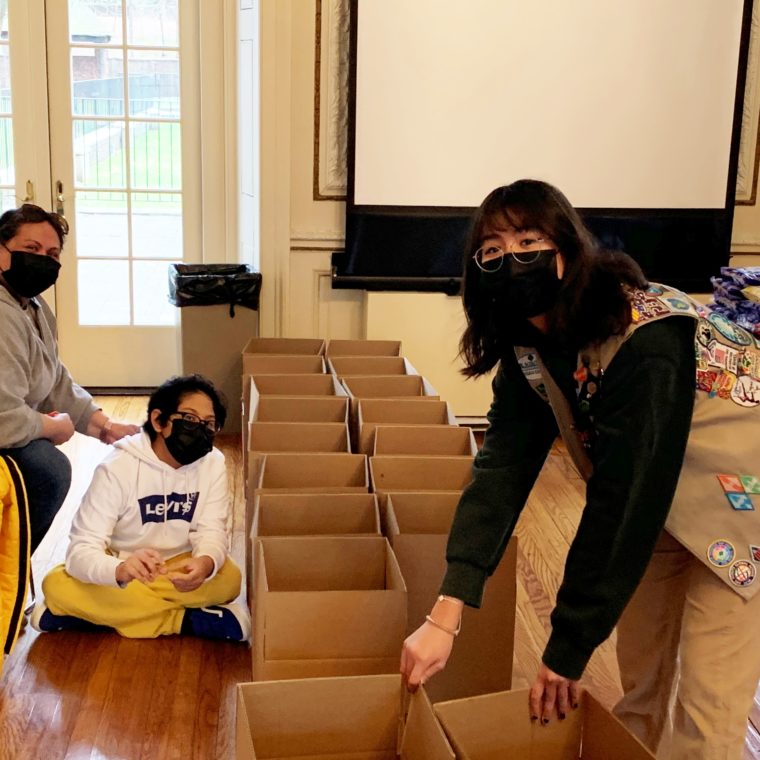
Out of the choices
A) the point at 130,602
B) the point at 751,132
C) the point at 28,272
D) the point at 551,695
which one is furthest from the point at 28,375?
the point at 751,132

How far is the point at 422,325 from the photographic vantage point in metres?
4.40

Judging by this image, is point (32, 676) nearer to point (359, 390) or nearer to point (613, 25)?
point (359, 390)

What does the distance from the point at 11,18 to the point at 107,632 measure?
3152 millimetres

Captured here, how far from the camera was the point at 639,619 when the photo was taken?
1.76 m

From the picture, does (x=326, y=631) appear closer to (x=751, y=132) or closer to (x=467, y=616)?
(x=467, y=616)

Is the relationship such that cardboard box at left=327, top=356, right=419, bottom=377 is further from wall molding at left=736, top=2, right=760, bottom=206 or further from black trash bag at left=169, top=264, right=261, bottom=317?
wall molding at left=736, top=2, right=760, bottom=206

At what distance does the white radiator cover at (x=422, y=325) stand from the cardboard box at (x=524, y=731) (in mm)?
2852

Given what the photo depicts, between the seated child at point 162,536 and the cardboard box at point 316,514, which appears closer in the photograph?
the cardboard box at point 316,514

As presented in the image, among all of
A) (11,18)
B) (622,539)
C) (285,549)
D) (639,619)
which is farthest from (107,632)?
(11,18)

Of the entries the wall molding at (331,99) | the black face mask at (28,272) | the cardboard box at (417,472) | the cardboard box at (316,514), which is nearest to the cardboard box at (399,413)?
the cardboard box at (417,472)

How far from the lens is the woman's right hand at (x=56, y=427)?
2.58 metres

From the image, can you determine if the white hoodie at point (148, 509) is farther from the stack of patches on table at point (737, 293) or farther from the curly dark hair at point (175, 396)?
the stack of patches on table at point (737, 293)

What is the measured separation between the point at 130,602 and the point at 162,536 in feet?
0.61

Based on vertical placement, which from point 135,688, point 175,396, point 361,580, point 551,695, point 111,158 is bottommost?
point 135,688
